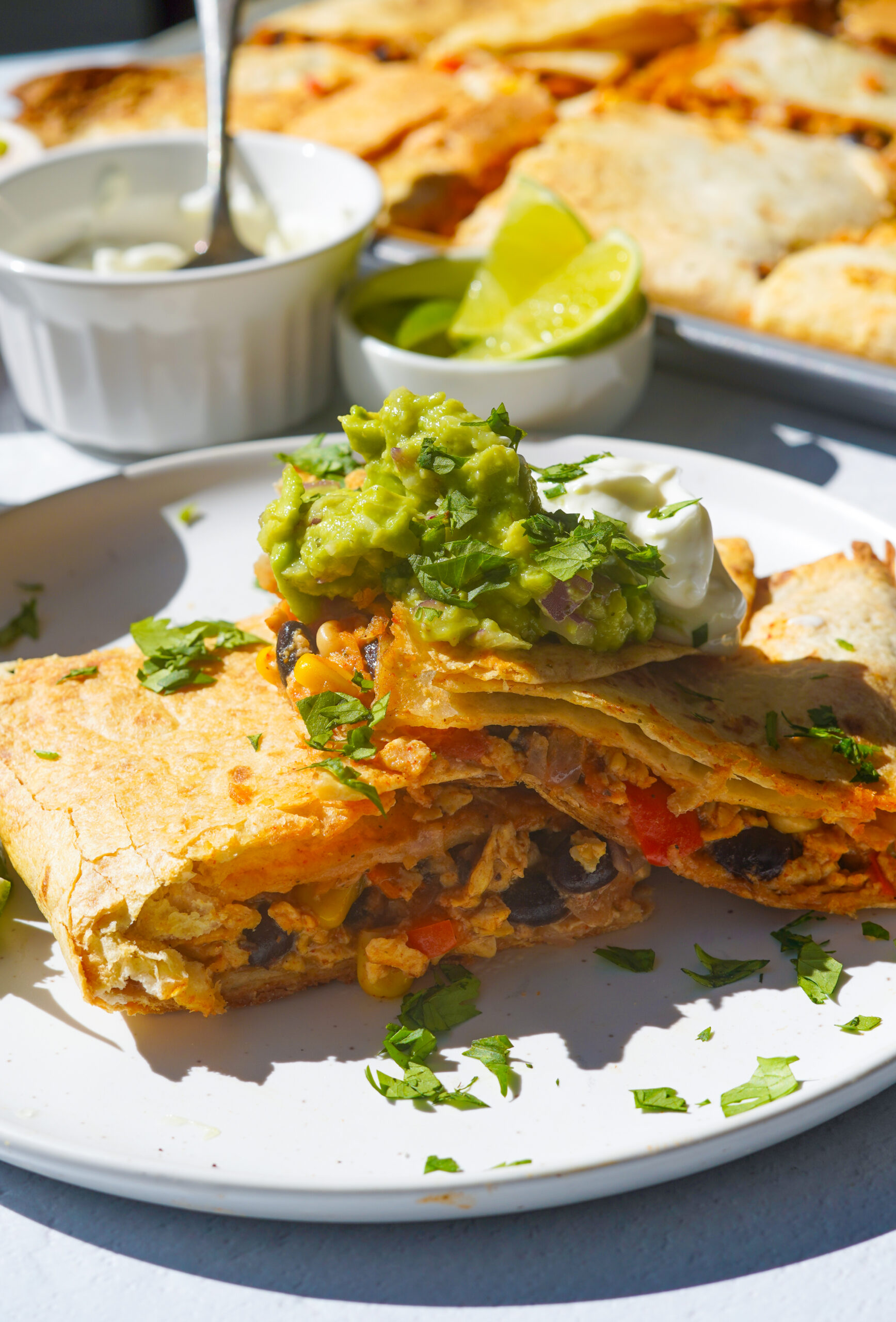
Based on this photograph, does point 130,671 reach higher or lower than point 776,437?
higher

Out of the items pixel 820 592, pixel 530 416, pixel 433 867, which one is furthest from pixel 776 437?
pixel 433 867

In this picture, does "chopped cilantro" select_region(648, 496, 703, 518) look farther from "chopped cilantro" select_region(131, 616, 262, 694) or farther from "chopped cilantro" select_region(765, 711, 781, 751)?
"chopped cilantro" select_region(131, 616, 262, 694)

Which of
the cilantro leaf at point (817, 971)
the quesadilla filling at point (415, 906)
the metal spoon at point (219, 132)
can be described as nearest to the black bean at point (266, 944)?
the quesadilla filling at point (415, 906)

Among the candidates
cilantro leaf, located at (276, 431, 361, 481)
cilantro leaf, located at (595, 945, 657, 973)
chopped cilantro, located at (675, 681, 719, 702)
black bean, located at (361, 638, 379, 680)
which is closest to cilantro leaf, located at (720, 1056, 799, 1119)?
cilantro leaf, located at (595, 945, 657, 973)

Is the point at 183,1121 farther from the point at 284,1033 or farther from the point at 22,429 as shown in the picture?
the point at 22,429

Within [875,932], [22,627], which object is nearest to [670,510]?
[875,932]

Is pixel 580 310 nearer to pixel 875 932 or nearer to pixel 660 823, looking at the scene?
pixel 660 823
